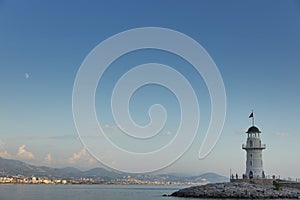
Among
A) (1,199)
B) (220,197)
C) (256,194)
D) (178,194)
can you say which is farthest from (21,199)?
(256,194)

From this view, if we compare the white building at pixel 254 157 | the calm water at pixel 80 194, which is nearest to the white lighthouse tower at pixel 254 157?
the white building at pixel 254 157

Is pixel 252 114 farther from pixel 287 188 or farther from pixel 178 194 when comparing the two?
pixel 178 194

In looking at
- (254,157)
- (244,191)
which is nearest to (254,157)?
(254,157)

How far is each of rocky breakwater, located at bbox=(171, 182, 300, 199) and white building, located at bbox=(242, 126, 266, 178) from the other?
335 cm

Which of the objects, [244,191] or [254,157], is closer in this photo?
[244,191]

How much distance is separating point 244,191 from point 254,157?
25.1 ft

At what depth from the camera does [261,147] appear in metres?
51.1

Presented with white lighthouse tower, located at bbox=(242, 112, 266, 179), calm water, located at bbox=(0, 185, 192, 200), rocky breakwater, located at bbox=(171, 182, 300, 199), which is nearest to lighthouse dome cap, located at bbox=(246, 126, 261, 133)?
white lighthouse tower, located at bbox=(242, 112, 266, 179)

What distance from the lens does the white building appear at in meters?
51.0

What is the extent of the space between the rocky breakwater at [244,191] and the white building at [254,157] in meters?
3.35

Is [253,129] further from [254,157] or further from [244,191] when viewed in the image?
[244,191]

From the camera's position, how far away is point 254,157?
169 feet

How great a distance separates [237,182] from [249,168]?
11.7 feet

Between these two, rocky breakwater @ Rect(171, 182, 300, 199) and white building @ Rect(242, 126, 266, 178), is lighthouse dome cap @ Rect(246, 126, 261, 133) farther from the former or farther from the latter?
rocky breakwater @ Rect(171, 182, 300, 199)
